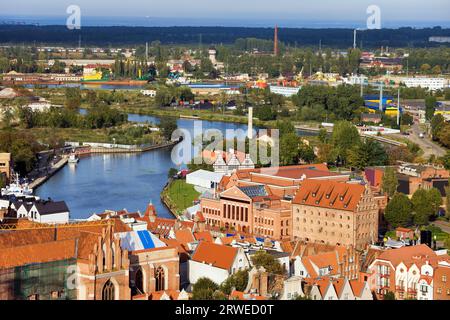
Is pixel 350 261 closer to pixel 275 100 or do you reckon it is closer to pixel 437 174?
pixel 437 174

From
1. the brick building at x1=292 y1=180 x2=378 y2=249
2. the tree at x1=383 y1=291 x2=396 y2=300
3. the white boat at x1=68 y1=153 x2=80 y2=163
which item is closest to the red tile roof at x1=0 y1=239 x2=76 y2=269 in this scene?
the tree at x1=383 y1=291 x2=396 y2=300

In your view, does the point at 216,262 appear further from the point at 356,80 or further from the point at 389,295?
the point at 356,80

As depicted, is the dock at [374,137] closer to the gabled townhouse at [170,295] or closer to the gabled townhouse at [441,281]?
the gabled townhouse at [441,281]

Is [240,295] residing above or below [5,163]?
above

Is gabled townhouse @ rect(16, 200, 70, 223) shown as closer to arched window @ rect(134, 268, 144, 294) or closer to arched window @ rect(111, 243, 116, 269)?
arched window @ rect(134, 268, 144, 294)

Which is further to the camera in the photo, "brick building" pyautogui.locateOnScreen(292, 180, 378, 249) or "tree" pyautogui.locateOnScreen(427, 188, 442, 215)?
"tree" pyautogui.locateOnScreen(427, 188, 442, 215)

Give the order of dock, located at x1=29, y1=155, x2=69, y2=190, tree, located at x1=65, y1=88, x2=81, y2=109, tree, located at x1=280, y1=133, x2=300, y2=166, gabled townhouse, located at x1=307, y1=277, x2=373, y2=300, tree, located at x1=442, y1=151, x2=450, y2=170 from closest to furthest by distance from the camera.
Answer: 1. gabled townhouse, located at x1=307, y1=277, x2=373, y2=300
2. dock, located at x1=29, y1=155, x2=69, y2=190
3. tree, located at x1=442, y1=151, x2=450, y2=170
4. tree, located at x1=280, y1=133, x2=300, y2=166
5. tree, located at x1=65, y1=88, x2=81, y2=109

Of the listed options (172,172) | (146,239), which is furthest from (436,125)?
(146,239)

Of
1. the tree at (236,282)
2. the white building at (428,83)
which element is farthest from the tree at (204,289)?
the white building at (428,83)
